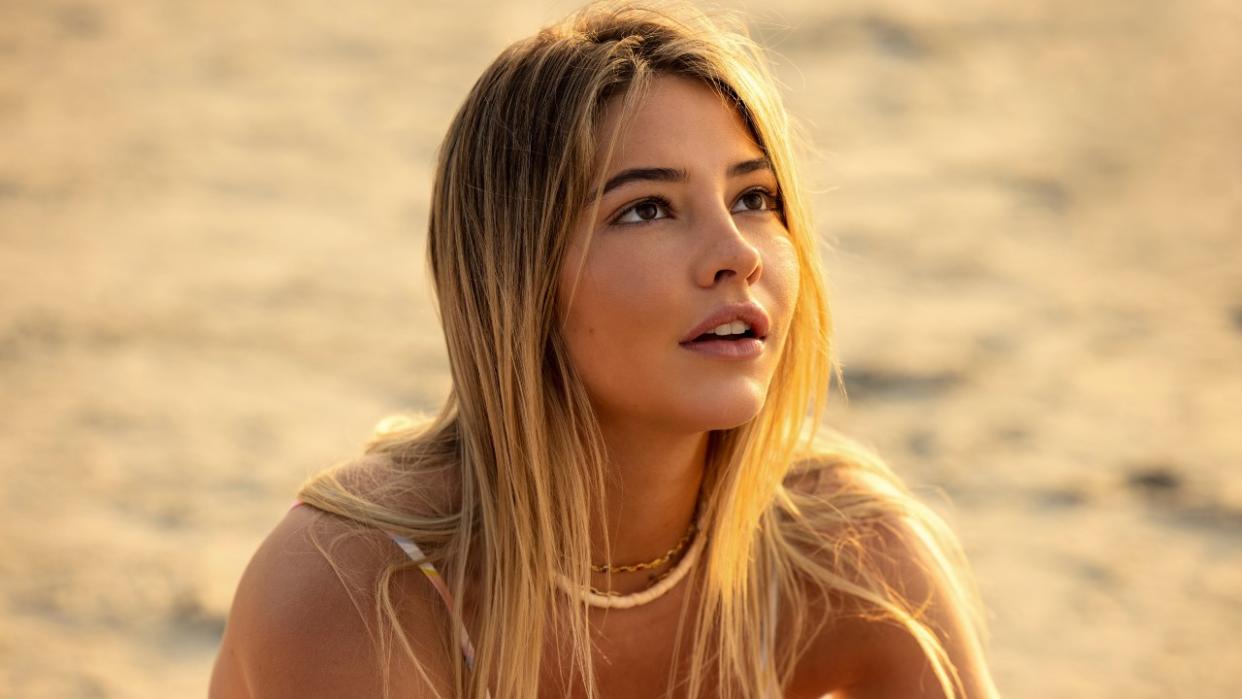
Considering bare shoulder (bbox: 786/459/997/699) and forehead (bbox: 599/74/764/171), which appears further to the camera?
bare shoulder (bbox: 786/459/997/699)

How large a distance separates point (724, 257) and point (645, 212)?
15cm

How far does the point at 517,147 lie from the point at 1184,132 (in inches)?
221

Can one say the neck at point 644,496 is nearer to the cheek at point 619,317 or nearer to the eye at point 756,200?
the cheek at point 619,317

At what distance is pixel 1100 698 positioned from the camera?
3.66m

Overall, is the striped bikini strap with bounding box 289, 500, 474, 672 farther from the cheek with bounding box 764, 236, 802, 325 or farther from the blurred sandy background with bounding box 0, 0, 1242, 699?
the blurred sandy background with bounding box 0, 0, 1242, 699

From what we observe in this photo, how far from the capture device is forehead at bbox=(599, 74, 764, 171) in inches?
87.4

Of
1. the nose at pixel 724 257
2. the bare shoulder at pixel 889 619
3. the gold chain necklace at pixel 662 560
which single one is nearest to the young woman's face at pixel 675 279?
the nose at pixel 724 257

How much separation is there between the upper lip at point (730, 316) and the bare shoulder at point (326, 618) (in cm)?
Answer: 59

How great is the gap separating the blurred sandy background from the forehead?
57 cm

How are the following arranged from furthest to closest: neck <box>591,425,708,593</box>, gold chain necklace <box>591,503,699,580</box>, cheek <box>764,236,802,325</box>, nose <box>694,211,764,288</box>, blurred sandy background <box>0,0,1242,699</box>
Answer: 1. blurred sandy background <box>0,0,1242,699</box>
2. gold chain necklace <box>591,503,699,580</box>
3. neck <box>591,425,708,593</box>
4. cheek <box>764,236,802,325</box>
5. nose <box>694,211,764,288</box>

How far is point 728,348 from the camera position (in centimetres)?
217

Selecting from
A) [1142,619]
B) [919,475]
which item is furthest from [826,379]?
[919,475]

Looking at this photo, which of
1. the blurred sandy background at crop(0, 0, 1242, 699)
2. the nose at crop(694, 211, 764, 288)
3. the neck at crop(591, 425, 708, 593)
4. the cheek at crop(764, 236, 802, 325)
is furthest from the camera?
the blurred sandy background at crop(0, 0, 1242, 699)

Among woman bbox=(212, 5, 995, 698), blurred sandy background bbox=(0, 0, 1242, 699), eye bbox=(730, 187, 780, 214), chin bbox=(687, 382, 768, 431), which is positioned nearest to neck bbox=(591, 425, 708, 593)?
woman bbox=(212, 5, 995, 698)
